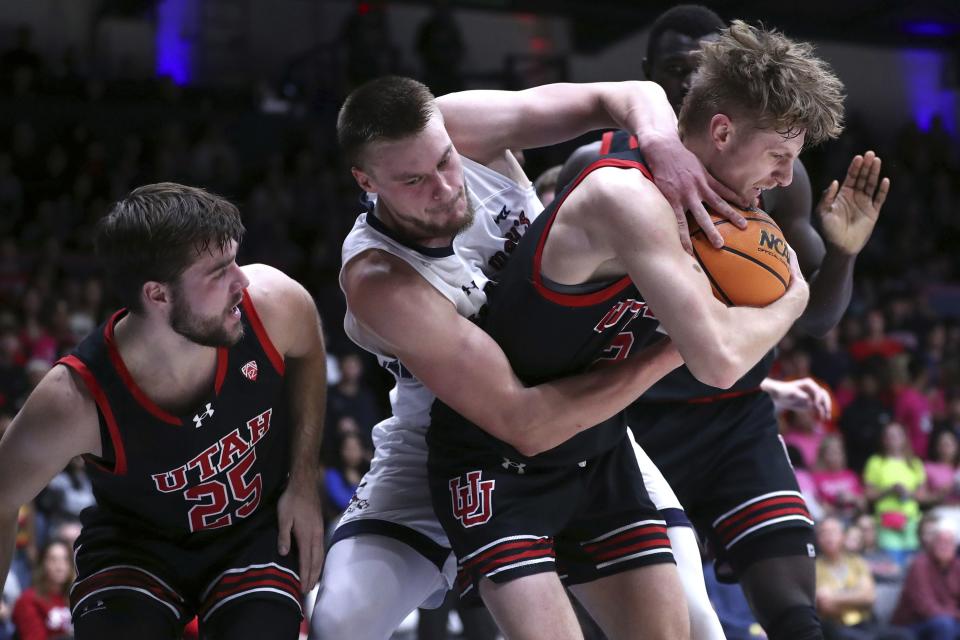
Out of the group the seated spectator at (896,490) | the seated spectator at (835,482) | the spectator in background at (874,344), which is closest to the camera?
the seated spectator at (835,482)

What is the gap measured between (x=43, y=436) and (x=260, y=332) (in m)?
0.67

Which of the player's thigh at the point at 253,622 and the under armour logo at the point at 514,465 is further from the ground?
the under armour logo at the point at 514,465

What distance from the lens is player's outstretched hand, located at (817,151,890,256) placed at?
147 inches

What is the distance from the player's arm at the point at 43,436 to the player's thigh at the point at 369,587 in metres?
0.80

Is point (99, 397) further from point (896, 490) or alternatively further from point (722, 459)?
point (896, 490)

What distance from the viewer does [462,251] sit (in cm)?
348

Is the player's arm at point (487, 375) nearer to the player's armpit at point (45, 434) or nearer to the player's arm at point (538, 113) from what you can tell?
the player's arm at point (538, 113)

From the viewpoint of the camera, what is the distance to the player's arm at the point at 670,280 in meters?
2.82

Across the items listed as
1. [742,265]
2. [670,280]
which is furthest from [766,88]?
[670,280]

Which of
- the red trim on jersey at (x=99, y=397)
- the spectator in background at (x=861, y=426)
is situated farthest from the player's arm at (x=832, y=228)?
the spectator in background at (x=861, y=426)

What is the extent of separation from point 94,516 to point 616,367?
5.34 ft

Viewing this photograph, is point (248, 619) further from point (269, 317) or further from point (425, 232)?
point (425, 232)

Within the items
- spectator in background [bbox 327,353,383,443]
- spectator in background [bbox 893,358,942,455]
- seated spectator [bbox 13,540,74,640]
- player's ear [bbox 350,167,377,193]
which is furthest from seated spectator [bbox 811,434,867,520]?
player's ear [bbox 350,167,377,193]

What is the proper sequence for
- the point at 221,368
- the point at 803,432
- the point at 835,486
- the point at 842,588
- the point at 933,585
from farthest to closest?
the point at 803,432, the point at 835,486, the point at 933,585, the point at 842,588, the point at 221,368
